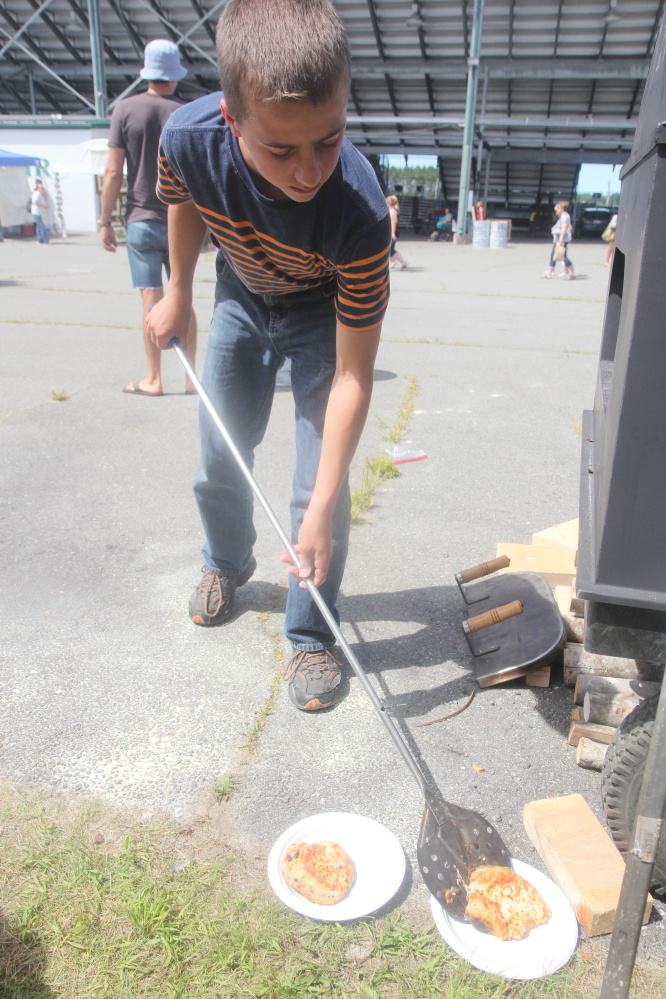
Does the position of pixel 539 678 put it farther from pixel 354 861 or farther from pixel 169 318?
pixel 169 318

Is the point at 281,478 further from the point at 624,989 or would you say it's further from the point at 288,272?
the point at 624,989

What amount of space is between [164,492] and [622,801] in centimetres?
271

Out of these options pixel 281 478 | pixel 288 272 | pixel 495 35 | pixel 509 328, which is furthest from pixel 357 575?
pixel 495 35

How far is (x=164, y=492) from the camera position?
375cm

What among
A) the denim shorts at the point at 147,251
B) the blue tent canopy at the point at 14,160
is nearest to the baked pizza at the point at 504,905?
the denim shorts at the point at 147,251

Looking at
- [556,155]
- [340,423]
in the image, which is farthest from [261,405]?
[556,155]

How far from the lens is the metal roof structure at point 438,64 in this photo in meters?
22.8

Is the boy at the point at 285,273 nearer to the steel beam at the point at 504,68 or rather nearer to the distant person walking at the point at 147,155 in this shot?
the distant person walking at the point at 147,155

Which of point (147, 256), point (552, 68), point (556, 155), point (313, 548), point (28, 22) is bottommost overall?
point (313, 548)

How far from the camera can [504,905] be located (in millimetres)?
1542

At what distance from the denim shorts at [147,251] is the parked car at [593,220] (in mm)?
31145

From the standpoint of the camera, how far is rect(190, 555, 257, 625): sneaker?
8.57ft

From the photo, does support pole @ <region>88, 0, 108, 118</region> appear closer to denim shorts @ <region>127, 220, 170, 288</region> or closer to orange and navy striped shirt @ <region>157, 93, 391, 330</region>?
denim shorts @ <region>127, 220, 170, 288</region>

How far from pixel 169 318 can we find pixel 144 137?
113 inches
